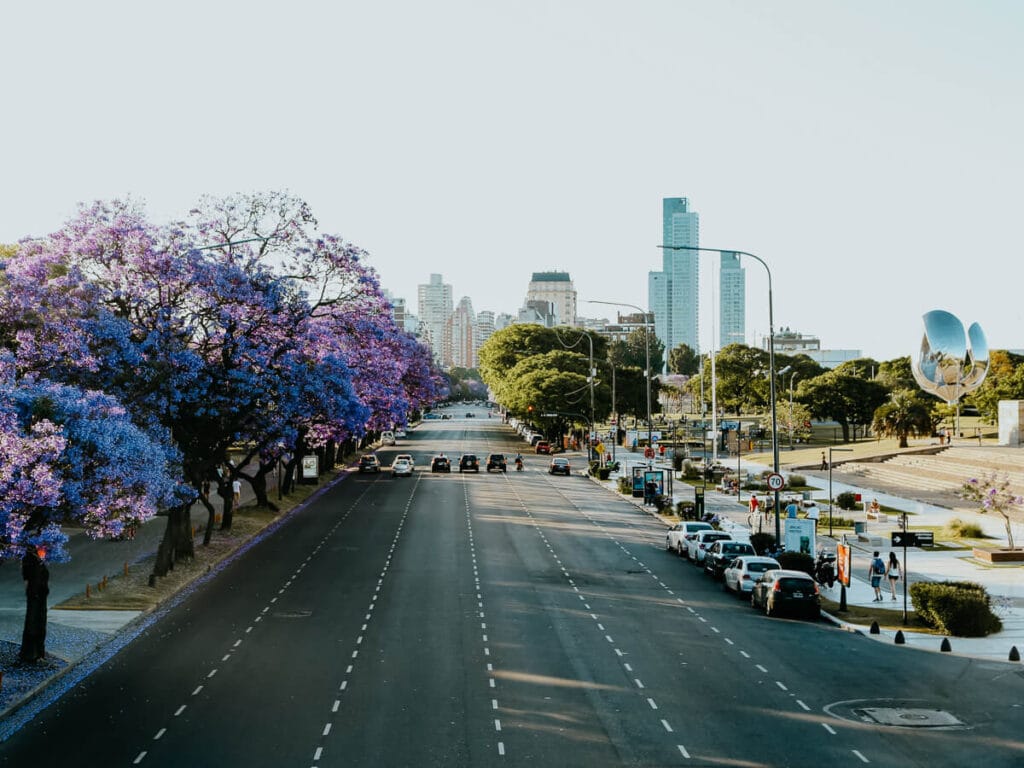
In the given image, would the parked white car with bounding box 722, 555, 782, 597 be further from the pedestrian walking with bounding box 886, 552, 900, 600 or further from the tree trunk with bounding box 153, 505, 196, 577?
the tree trunk with bounding box 153, 505, 196, 577

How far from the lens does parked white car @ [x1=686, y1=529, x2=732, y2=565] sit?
3745 cm

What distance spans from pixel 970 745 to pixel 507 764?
25.8ft

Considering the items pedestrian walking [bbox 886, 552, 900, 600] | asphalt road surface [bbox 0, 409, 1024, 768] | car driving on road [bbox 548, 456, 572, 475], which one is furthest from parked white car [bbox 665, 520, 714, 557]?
car driving on road [bbox 548, 456, 572, 475]

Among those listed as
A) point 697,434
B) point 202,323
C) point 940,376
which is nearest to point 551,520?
point 202,323

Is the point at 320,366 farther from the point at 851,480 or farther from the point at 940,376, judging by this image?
the point at 940,376

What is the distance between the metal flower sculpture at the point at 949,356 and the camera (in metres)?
79.7

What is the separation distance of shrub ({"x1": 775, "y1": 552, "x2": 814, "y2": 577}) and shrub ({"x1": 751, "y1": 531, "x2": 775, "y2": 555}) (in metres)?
4.11

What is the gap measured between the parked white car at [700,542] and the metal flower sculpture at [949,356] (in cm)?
4906

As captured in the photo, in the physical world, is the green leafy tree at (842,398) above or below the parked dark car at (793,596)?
above

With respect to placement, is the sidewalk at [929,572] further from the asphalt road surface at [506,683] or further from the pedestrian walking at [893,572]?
the asphalt road surface at [506,683]

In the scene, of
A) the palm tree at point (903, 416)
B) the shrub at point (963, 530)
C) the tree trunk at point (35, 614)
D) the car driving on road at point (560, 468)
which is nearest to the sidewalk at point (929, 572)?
the shrub at point (963, 530)

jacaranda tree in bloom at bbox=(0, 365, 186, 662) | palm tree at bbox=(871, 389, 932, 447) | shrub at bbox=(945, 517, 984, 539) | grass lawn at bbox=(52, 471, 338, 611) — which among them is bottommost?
grass lawn at bbox=(52, 471, 338, 611)

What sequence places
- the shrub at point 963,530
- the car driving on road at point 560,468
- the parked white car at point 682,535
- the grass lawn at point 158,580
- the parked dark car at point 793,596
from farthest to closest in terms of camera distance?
the car driving on road at point 560,468, the shrub at point 963,530, the parked white car at point 682,535, the grass lawn at point 158,580, the parked dark car at point 793,596

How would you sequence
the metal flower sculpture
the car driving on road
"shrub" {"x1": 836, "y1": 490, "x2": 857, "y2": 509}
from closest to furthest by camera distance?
"shrub" {"x1": 836, "y1": 490, "x2": 857, "y2": 509}, the car driving on road, the metal flower sculpture
